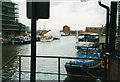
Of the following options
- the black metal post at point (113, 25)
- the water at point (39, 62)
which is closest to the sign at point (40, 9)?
the black metal post at point (113, 25)

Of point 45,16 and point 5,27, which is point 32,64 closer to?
point 45,16

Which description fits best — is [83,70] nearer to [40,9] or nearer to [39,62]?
[39,62]

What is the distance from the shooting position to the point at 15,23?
41344 mm

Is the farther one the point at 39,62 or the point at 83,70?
the point at 39,62

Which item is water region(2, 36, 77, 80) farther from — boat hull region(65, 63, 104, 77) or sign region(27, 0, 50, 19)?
sign region(27, 0, 50, 19)

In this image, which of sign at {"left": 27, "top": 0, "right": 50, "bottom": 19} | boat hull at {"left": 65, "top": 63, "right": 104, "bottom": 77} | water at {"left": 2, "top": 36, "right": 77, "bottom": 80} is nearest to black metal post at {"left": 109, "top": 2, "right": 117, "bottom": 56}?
sign at {"left": 27, "top": 0, "right": 50, "bottom": 19}

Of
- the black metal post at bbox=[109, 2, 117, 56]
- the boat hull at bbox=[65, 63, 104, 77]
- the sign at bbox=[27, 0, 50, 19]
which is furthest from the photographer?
the boat hull at bbox=[65, 63, 104, 77]

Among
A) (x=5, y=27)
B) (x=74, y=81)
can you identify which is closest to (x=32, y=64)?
(x=74, y=81)

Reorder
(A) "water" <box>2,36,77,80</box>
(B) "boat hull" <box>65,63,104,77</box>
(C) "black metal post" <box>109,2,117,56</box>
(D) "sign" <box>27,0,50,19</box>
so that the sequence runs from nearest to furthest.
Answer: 1. (D) "sign" <box>27,0,50,19</box>
2. (C) "black metal post" <box>109,2,117,56</box>
3. (A) "water" <box>2,36,77,80</box>
4. (B) "boat hull" <box>65,63,104,77</box>

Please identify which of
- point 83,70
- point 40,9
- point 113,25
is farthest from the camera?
point 83,70

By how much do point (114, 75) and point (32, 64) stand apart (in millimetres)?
1012

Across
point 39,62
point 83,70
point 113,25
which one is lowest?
point 39,62

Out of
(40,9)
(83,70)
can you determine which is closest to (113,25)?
(40,9)

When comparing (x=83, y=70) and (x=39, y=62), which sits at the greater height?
(x=83, y=70)
